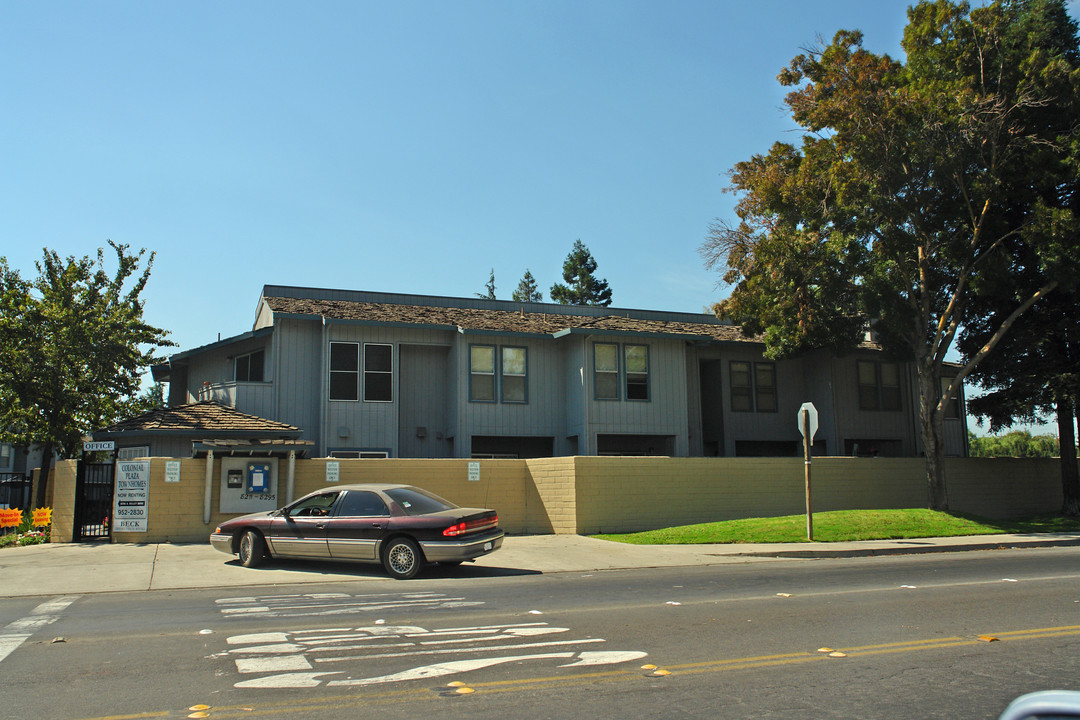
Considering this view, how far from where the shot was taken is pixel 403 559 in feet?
42.8

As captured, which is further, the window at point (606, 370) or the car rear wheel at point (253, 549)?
the window at point (606, 370)

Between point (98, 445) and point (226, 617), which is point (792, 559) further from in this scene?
point (98, 445)

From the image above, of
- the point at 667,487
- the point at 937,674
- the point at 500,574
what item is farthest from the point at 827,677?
the point at 667,487

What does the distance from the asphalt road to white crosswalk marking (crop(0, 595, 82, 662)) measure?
47 millimetres

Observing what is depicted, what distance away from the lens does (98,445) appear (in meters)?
18.2

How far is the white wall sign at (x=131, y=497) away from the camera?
1798cm

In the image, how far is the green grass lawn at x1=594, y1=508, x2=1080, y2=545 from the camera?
59.2 ft

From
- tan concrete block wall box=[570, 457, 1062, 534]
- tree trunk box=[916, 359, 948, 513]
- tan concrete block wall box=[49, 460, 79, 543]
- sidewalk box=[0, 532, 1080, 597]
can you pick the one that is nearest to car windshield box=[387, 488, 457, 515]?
sidewalk box=[0, 532, 1080, 597]

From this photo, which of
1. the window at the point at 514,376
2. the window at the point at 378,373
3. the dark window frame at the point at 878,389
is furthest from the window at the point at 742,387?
the window at the point at 378,373

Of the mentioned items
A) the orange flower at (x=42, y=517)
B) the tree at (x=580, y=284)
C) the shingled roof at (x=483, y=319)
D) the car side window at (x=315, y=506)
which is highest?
the tree at (x=580, y=284)

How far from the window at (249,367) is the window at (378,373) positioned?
10.6 ft

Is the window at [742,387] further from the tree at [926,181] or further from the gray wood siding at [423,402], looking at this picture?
the gray wood siding at [423,402]

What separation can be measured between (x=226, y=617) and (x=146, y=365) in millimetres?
20257

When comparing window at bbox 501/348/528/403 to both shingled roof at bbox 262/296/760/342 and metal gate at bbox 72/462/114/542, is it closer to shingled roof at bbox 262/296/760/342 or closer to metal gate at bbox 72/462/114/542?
shingled roof at bbox 262/296/760/342
